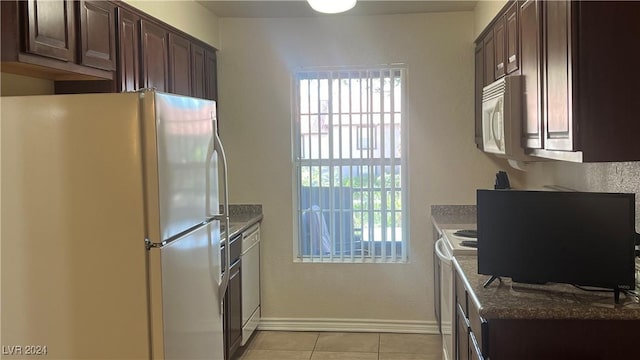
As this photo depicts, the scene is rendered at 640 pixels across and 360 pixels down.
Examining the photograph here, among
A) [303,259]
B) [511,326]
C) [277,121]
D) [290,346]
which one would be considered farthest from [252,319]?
[511,326]

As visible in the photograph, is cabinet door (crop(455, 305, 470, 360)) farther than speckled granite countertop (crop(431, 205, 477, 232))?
No

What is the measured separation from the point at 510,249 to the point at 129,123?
1440mm

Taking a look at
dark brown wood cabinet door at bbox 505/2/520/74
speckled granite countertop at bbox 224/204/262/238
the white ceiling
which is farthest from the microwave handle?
speckled granite countertop at bbox 224/204/262/238

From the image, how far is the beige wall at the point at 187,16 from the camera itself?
9.68ft

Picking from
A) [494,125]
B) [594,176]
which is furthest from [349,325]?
[594,176]

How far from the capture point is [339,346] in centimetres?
392

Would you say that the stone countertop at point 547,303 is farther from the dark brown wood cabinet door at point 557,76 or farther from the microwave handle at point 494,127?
the microwave handle at point 494,127

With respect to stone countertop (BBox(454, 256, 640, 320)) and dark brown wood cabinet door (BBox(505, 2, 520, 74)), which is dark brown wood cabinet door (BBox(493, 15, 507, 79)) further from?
stone countertop (BBox(454, 256, 640, 320))

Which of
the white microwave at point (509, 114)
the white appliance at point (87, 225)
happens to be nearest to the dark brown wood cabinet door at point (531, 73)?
the white microwave at point (509, 114)

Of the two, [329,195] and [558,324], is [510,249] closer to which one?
[558,324]

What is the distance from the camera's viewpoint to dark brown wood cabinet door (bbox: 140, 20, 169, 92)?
2883mm

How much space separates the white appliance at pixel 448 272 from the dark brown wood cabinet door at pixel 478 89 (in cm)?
84

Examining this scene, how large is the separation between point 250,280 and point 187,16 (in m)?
1.81

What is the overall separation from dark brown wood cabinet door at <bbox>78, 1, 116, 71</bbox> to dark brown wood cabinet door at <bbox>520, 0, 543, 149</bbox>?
1.84 meters
